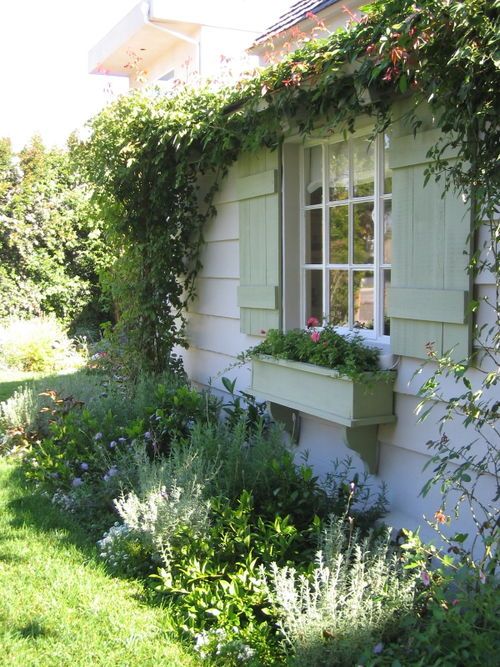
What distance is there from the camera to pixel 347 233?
4.64 metres

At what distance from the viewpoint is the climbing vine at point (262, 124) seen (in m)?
3.00

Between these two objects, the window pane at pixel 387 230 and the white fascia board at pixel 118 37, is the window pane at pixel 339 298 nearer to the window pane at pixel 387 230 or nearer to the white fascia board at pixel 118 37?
the window pane at pixel 387 230

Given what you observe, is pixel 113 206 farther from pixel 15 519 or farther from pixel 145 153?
pixel 15 519

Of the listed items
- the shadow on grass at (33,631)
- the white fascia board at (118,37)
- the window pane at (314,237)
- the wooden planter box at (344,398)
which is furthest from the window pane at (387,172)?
the white fascia board at (118,37)

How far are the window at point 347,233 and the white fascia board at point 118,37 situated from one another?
5.96 m

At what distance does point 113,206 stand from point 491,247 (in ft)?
13.4

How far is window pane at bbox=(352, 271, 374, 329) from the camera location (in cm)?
446

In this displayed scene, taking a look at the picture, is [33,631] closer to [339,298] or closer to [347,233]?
[339,298]

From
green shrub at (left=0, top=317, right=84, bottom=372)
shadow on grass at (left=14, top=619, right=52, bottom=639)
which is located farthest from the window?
green shrub at (left=0, top=317, right=84, bottom=372)

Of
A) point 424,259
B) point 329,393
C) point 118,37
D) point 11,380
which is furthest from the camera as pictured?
point 118,37

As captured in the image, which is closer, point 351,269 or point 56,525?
point 56,525

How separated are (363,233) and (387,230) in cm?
28

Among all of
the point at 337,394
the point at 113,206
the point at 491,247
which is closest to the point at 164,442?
the point at 337,394

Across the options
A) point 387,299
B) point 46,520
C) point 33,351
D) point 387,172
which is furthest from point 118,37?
point 46,520
